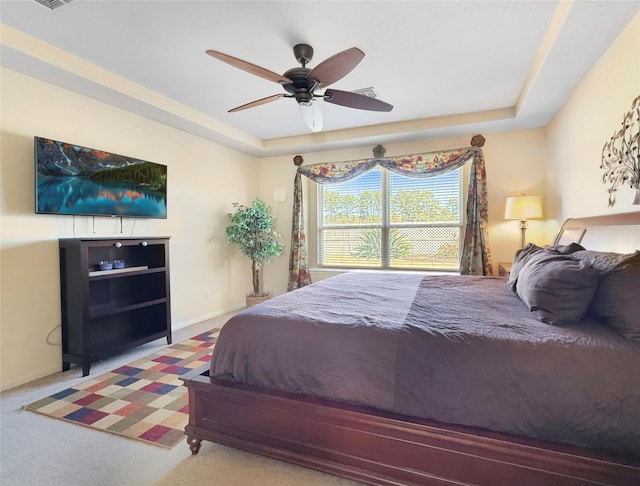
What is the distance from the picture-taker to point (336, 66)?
2068mm

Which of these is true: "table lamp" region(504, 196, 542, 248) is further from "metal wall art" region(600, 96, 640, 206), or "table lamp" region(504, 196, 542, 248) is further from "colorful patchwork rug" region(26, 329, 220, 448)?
"colorful patchwork rug" region(26, 329, 220, 448)

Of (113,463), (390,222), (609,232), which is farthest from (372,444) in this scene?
(390,222)

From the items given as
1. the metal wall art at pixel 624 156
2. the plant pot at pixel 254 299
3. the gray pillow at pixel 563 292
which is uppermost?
the metal wall art at pixel 624 156

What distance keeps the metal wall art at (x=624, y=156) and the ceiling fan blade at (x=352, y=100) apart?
1.51 metres

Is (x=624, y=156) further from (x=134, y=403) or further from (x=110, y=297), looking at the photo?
(x=110, y=297)

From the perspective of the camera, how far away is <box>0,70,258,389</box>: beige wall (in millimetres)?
2570

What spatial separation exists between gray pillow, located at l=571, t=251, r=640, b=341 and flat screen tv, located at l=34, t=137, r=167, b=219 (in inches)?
146

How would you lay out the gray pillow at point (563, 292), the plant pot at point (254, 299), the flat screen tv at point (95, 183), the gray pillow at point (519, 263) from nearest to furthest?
the gray pillow at point (563, 292) < the gray pillow at point (519, 263) < the flat screen tv at point (95, 183) < the plant pot at point (254, 299)

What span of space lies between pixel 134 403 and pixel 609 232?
3392 mm

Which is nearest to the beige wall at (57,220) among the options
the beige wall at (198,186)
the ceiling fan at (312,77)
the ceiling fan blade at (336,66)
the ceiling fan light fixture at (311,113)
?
the beige wall at (198,186)

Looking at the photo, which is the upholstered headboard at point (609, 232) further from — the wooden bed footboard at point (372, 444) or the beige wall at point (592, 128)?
the wooden bed footboard at point (372, 444)

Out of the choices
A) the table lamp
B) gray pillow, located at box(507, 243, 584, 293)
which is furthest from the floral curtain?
gray pillow, located at box(507, 243, 584, 293)

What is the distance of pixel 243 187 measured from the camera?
523 cm

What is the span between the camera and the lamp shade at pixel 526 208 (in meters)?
3.65
